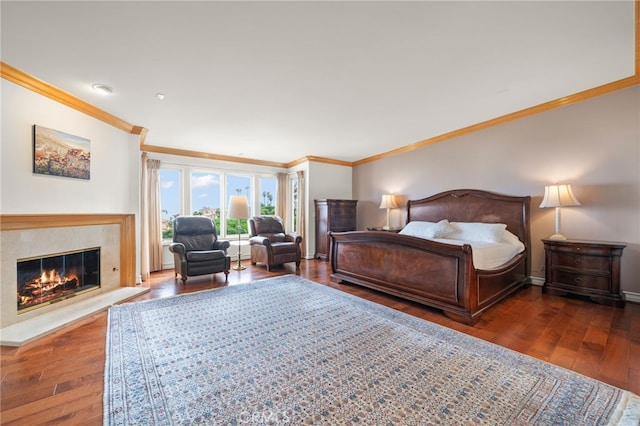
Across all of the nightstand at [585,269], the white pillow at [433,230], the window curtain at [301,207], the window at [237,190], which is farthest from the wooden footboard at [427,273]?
the window at [237,190]

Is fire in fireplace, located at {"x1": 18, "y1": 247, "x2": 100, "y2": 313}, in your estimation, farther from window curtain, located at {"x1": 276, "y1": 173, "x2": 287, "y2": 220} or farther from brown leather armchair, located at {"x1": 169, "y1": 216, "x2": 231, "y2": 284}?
window curtain, located at {"x1": 276, "y1": 173, "x2": 287, "y2": 220}

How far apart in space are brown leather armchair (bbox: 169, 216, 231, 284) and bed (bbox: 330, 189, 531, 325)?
1.89 m

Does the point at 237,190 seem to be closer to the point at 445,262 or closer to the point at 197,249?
the point at 197,249

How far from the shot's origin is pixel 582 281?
312cm

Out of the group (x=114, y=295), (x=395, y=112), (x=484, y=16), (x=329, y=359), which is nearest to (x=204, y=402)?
(x=329, y=359)

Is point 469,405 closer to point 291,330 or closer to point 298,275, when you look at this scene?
point 291,330

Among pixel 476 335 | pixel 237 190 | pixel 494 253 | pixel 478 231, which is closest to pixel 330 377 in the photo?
pixel 476 335

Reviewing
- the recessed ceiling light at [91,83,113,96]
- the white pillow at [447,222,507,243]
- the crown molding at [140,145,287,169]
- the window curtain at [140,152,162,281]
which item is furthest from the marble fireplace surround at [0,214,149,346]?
the white pillow at [447,222,507,243]

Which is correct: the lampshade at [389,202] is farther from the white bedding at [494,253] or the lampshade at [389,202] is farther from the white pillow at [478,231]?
the white bedding at [494,253]

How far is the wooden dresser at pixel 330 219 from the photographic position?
19.3ft

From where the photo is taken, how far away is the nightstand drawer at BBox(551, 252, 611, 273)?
296 centimetres

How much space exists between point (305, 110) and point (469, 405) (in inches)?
136

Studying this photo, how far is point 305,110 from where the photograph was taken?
11.6ft

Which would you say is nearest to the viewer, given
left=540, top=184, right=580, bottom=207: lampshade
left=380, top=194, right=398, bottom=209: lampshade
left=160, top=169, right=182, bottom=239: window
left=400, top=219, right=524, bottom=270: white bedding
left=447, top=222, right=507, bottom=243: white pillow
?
left=400, top=219, right=524, bottom=270: white bedding
